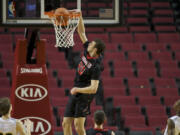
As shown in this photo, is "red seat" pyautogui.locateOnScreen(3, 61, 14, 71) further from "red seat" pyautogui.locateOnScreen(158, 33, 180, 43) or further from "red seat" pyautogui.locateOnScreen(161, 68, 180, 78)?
"red seat" pyautogui.locateOnScreen(158, 33, 180, 43)

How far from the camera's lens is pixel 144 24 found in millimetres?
14773

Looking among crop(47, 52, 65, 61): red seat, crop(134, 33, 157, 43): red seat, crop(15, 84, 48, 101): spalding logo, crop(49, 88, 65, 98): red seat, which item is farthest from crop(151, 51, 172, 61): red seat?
crop(15, 84, 48, 101): spalding logo

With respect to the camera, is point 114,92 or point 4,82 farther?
point 114,92

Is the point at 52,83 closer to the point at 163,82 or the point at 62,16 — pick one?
the point at 163,82

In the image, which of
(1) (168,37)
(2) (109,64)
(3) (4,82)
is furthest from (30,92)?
(1) (168,37)

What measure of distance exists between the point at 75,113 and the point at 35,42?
1563mm

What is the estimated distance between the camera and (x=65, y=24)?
20.9 feet

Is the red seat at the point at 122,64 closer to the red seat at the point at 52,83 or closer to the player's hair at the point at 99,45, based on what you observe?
the red seat at the point at 52,83

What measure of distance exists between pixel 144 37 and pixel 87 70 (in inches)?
311

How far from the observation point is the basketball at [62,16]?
6.34m

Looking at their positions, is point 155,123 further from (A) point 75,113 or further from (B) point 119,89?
(A) point 75,113

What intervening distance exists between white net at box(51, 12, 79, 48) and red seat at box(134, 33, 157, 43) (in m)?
7.40

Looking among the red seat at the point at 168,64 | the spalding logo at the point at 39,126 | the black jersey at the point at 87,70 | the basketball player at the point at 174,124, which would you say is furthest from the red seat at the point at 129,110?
the basketball player at the point at 174,124

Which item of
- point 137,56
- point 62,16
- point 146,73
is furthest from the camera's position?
point 137,56
